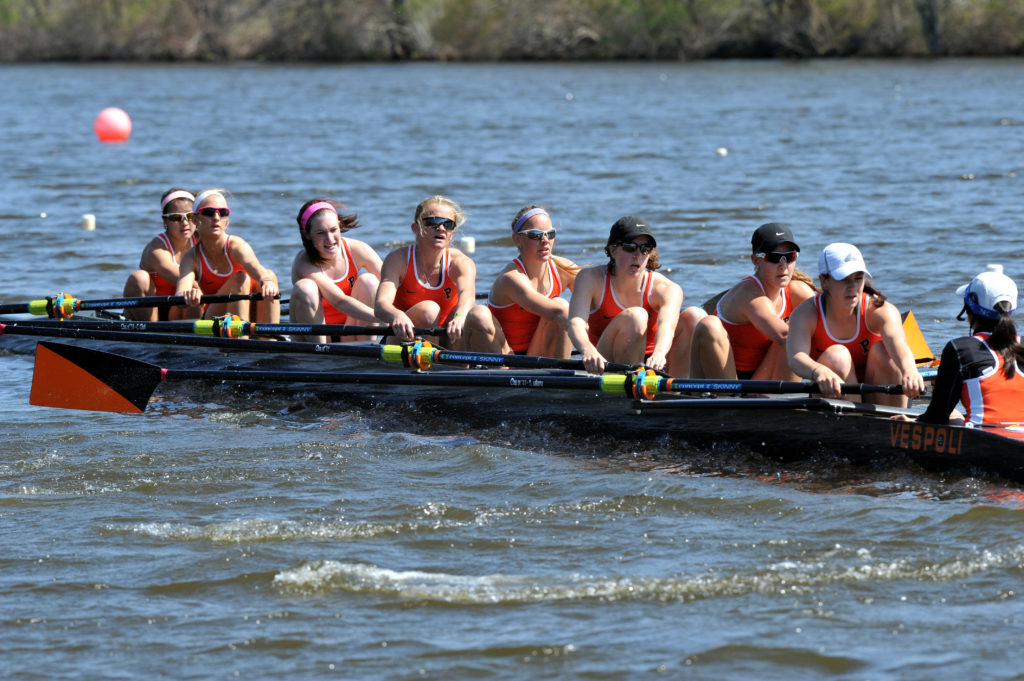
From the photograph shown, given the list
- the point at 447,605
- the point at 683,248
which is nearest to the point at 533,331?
the point at 447,605

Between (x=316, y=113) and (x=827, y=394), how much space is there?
2643 centimetres

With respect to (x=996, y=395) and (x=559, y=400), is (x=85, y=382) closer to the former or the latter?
(x=559, y=400)

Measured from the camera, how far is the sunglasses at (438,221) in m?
8.52

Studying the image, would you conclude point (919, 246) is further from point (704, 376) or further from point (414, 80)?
point (414, 80)

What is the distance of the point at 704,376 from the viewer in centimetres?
749

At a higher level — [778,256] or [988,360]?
[778,256]

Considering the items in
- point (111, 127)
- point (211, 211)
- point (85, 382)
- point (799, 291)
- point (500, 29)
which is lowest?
point (85, 382)

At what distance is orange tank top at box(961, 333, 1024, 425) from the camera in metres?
6.17

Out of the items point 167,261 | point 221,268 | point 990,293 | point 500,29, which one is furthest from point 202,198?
point 500,29

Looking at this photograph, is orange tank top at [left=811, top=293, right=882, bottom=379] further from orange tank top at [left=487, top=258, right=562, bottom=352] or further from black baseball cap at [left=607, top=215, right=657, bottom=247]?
orange tank top at [left=487, top=258, right=562, bottom=352]

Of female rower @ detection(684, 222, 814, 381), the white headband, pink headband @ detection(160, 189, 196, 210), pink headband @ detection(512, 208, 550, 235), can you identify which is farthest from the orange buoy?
female rower @ detection(684, 222, 814, 381)

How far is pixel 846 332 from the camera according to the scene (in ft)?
22.6

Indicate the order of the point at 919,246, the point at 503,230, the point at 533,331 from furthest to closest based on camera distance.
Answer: the point at 503,230, the point at 919,246, the point at 533,331

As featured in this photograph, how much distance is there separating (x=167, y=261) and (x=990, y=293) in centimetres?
640
